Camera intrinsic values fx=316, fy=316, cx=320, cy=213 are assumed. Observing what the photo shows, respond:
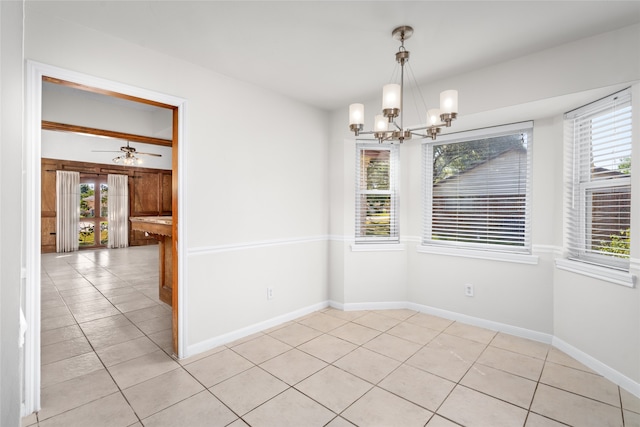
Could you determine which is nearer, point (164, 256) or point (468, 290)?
point (468, 290)

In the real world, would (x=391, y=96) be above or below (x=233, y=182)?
above

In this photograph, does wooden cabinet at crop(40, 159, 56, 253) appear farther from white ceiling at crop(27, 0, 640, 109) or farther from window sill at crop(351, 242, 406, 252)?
window sill at crop(351, 242, 406, 252)

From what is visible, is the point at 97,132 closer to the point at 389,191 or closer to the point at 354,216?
the point at 354,216

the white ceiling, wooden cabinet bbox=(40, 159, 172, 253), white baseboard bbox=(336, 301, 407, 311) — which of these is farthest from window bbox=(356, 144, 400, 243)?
wooden cabinet bbox=(40, 159, 172, 253)

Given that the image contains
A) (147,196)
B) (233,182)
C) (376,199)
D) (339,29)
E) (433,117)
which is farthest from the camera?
(147,196)

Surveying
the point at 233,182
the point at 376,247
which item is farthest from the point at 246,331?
the point at 376,247

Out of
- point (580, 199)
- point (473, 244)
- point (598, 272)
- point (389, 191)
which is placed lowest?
point (598, 272)

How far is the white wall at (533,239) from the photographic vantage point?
2.37 meters

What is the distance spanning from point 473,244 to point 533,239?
23.4 inches

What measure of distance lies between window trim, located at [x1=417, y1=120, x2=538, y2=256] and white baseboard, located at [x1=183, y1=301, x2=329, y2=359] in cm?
157

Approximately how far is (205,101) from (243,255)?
1.52m

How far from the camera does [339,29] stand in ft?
7.61

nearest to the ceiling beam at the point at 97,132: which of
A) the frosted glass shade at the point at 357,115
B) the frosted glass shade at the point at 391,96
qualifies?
the frosted glass shade at the point at 357,115

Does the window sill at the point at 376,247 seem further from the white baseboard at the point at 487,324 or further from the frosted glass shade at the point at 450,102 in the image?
the frosted glass shade at the point at 450,102
